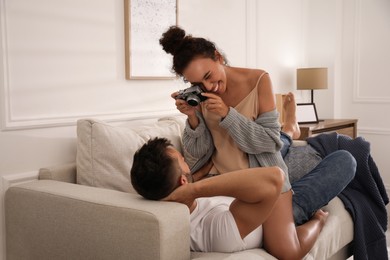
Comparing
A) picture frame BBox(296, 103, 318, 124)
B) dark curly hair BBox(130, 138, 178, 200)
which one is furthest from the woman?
picture frame BBox(296, 103, 318, 124)

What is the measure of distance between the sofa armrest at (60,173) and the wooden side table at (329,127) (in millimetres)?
2150

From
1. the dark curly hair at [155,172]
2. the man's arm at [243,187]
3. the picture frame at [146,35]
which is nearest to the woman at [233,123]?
the man's arm at [243,187]

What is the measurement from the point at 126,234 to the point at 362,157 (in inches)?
56.9

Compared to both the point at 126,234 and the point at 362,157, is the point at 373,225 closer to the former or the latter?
the point at 362,157

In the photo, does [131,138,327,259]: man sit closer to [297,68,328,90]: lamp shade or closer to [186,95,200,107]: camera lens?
[186,95,200,107]: camera lens

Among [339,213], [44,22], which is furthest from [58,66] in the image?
[339,213]

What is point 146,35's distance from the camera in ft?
9.44

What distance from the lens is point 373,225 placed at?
2439mm

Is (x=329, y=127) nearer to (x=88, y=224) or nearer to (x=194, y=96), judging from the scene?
(x=194, y=96)

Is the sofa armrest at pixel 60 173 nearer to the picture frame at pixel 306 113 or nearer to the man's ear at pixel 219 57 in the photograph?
the man's ear at pixel 219 57

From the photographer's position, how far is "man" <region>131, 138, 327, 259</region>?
1640 millimetres

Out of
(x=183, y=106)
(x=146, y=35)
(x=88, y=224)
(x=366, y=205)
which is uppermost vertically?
(x=146, y=35)

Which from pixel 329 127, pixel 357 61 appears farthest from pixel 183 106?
pixel 357 61

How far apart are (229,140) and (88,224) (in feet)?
2.39
